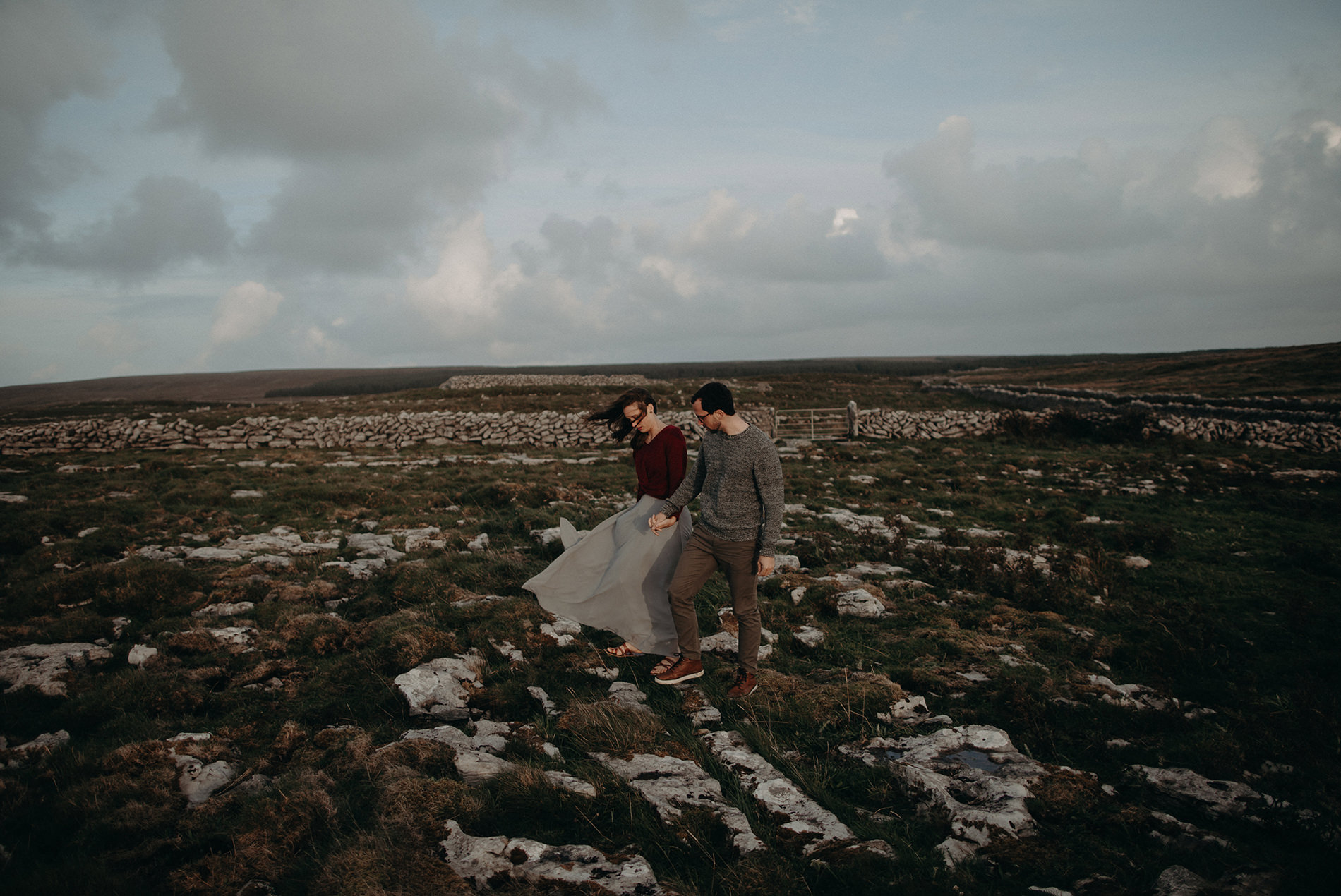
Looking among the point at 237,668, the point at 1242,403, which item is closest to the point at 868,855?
the point at 237,668

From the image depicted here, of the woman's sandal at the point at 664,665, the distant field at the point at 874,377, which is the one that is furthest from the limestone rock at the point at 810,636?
the distant field at the point at 874,377

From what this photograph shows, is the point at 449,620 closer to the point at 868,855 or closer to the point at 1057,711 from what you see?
the point at 868,855

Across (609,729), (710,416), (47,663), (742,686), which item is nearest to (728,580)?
(742,686)

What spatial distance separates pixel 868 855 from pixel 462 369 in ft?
511

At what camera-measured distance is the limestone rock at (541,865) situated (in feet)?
10.0

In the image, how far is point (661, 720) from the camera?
184 inches

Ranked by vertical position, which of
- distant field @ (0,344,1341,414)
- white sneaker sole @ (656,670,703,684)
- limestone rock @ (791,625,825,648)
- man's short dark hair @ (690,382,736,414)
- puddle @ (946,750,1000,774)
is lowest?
puddle @ (946,750,1000,774)

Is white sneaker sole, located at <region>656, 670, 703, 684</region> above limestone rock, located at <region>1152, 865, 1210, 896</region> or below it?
above

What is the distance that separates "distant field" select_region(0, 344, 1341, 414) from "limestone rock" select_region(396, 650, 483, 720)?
141 ft

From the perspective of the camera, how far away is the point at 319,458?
20.3 metres

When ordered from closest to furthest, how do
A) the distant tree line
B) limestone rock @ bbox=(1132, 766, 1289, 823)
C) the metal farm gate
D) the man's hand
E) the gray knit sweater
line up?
1. limestone rock @ bbox=(1132, 766, 1289, 823)
2. the gray knit sweater
3. the man's hand
4. the metal farm gate
5. the distant tree line

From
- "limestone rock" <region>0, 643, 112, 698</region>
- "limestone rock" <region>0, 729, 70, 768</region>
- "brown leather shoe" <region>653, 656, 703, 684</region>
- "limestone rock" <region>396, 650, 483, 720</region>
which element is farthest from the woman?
"limestone rock" <region>0, 643, 112, 698</region>

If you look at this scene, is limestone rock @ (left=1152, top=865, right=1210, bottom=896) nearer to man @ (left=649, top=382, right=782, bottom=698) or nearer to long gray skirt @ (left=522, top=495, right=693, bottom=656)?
man @ (left=649, top=382, right=782, bottom=698)

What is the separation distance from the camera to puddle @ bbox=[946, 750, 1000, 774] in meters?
4.08
